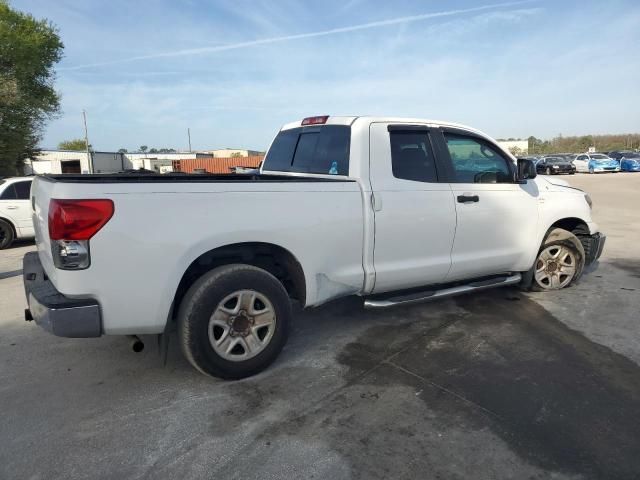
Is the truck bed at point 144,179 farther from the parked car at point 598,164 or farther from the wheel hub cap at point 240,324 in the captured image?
the parked car at point 598,164

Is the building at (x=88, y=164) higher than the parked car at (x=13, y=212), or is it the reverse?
the building at (x=88, y=164)

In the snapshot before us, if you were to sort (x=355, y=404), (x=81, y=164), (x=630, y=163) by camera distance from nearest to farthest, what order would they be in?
(x=355, y=404) → (x=630, y=163) → (x=81, y=164)

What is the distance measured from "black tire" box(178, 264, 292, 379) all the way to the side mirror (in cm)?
281

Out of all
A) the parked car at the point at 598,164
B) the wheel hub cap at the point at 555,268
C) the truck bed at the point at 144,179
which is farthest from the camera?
the parked car at the point at 598,164

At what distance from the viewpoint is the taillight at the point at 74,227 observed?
277 centimetres

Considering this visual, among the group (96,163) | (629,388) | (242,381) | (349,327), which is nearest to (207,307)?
(242,381)

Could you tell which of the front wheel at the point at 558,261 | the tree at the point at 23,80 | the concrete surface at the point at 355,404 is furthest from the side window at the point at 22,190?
the tree at the point at 23,80

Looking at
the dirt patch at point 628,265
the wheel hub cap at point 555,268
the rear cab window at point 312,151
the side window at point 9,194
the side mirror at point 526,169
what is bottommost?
the dirt patch at point 628,265

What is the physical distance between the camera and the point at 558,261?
5.52m

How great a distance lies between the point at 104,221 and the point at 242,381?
1475 millimetres

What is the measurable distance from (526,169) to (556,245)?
116cm

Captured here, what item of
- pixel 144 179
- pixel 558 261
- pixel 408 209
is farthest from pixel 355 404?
pixel 558 261

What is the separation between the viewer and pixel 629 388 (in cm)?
330

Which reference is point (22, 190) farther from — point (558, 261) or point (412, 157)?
point (558, 261)
